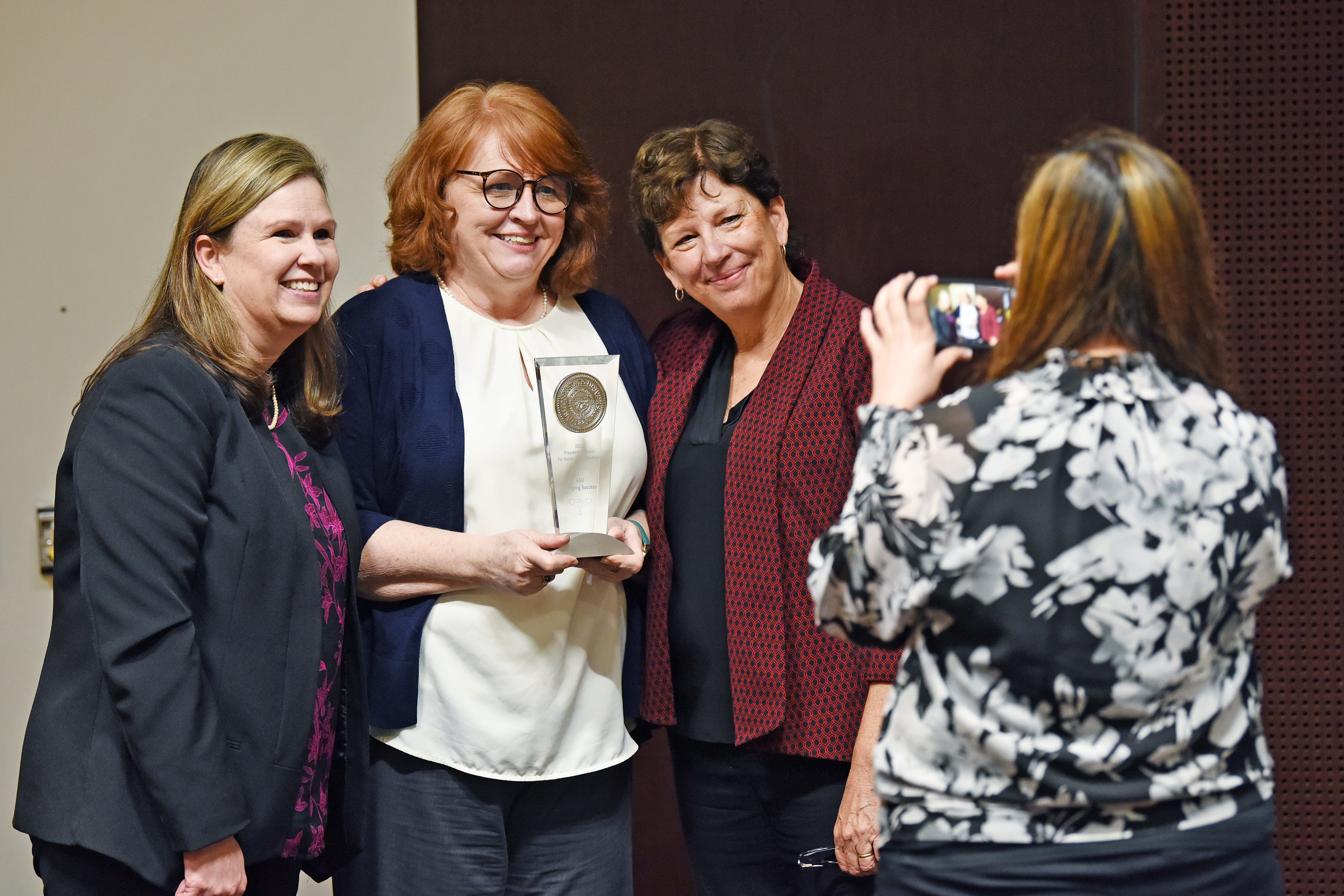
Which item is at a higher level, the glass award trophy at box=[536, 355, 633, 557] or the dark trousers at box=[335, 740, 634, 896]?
the glass award trophy at box=[536, 355, 633, 557]

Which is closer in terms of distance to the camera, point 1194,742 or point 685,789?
point 1194,742

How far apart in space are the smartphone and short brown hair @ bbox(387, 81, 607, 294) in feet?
3.09

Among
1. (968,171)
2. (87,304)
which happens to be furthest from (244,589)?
(968,171)

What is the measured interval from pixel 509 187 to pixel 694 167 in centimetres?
34

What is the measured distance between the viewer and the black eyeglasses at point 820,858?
1.85 m

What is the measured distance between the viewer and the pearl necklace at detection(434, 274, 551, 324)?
2.04 m

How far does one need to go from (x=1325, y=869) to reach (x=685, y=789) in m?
1.81

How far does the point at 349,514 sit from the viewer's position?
1.81 meters

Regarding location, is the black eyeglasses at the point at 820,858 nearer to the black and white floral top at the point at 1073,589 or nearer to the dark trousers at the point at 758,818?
the dark trousers at the point at 758,818

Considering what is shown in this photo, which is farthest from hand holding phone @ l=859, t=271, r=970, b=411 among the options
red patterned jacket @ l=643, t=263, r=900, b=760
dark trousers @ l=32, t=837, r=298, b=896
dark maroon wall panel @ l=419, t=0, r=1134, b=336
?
dark maroon wall panel @ l=419, t=0, r=1134, b=336

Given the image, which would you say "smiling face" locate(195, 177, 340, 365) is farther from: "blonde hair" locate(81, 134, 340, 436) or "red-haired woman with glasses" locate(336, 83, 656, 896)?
"red-haired woman with glasses" locate(336, 83, 656, 896)

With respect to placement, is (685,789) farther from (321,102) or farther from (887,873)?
(321,102)

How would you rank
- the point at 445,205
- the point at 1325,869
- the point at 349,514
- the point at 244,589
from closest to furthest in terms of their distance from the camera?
the point at 244,589 < the point at 349,514 < the point at 445,205 < the point at 1325,869

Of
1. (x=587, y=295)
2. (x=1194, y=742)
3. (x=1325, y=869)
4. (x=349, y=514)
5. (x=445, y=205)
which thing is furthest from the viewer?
(x=1325, y=869)
